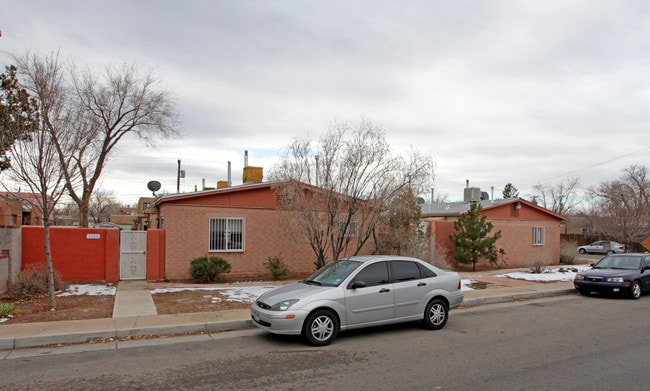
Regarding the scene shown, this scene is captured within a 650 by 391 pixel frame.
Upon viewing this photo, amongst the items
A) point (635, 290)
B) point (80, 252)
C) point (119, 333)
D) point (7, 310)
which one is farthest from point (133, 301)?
point (635, 290)

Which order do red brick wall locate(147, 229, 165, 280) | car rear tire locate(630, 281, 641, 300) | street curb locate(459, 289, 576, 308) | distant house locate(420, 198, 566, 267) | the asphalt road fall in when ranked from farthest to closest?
distant house locate(420, 198, 566, 267)
red brick wall locate(147, 229, 165, 280)
car rear tire locate(630, 281, 641, 300)
street curb locate(459, 289, 576, 308)
the asphalt road

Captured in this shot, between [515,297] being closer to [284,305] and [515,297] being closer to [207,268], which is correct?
[284,305]

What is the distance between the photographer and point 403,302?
8625mm

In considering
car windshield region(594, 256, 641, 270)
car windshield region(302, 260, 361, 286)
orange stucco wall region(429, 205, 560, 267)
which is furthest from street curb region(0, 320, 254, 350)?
orange stucco wall region(429, 205, 560, 267)

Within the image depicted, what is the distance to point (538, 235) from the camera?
2698 cm

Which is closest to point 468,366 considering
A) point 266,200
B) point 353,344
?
point 353,344

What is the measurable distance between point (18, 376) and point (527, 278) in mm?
16710

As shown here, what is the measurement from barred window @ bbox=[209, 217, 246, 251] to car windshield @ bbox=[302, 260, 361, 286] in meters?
8.66

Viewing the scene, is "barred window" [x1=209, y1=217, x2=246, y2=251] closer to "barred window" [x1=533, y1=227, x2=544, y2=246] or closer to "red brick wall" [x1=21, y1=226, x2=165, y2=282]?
"red brick wall" [x1=21, y1=226, x2=165, y2=282]

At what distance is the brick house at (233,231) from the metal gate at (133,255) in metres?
0.74

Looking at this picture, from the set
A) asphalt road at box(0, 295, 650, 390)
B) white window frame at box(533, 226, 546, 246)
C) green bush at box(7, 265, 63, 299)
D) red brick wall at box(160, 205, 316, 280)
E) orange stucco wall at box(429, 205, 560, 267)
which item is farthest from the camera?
white window frame at box(533, 226, 546, 246)

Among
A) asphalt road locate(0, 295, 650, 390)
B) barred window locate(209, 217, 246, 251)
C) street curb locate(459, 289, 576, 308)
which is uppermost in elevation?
barred window locate(209, 217, 246, 251)

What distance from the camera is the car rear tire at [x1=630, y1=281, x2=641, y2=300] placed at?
1364cm

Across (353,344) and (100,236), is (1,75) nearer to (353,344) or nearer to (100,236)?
(100,236)
